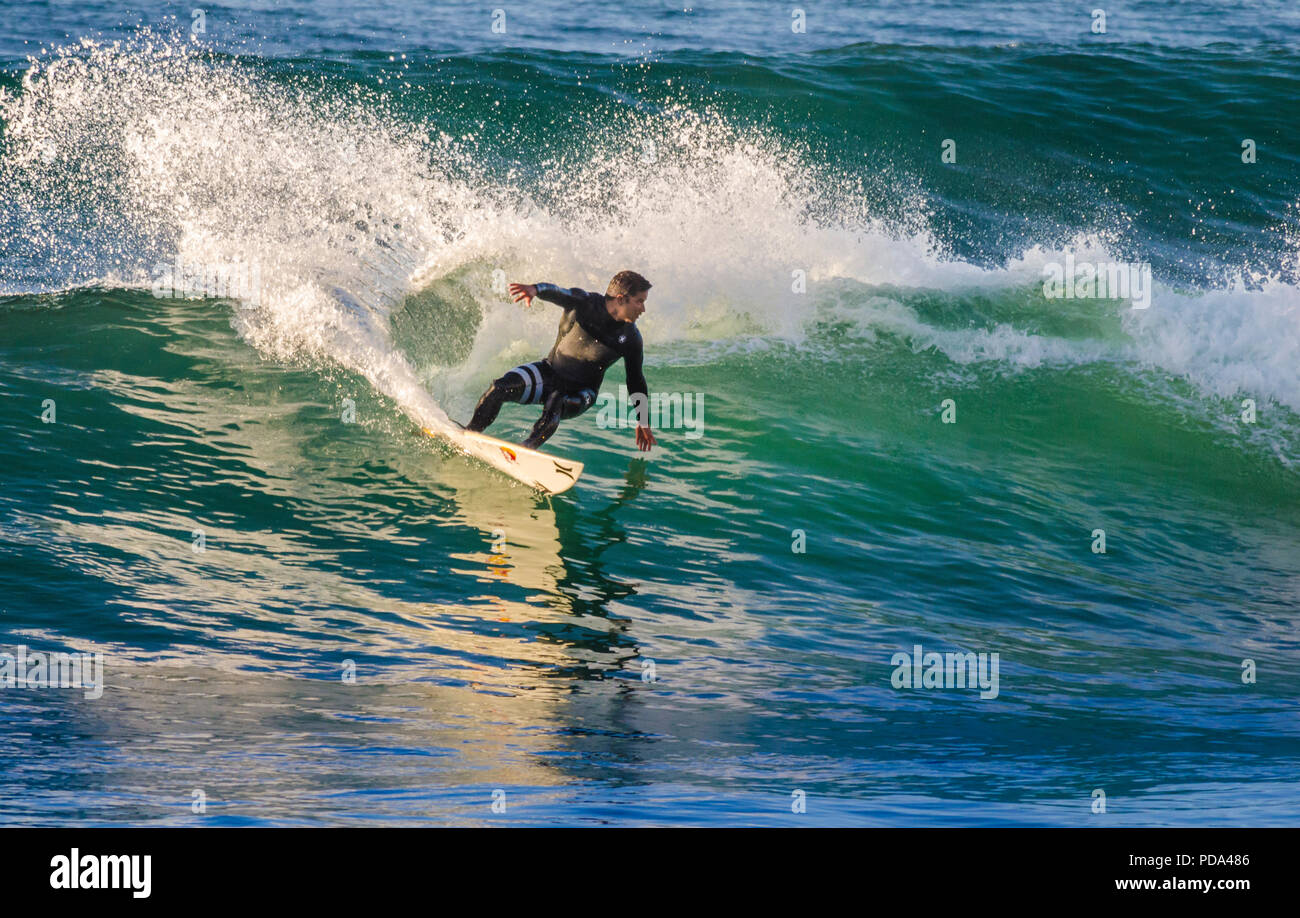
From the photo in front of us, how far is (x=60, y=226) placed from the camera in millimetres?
14430

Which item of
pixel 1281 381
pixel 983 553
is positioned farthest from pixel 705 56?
pixel 983 553

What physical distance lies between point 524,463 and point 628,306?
53.1 inches

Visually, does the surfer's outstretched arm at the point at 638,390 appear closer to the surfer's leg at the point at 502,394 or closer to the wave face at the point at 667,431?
the wave face at the point at 667,431

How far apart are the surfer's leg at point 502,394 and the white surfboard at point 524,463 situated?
0.10 m

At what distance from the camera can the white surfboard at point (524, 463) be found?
28.0ft

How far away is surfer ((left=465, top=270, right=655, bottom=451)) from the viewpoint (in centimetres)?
849

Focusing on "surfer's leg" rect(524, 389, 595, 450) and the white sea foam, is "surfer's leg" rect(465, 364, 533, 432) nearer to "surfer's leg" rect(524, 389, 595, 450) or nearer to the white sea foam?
"surfer's leg" rect(524, 389, 595, 450)

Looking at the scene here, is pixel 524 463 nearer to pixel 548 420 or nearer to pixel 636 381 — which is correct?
pixel 548 420

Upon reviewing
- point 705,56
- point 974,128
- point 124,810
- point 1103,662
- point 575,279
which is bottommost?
point 1103,662

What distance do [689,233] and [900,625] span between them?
6053 mm

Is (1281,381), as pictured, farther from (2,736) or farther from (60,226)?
Answer: (60,226)

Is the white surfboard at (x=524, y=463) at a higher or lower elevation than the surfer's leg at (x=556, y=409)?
lower

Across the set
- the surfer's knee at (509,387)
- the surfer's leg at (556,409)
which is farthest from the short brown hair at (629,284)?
the surfer's knee at (509,387)

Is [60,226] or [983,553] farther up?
[60,226]
